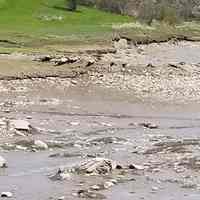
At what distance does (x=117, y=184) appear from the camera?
1491cm

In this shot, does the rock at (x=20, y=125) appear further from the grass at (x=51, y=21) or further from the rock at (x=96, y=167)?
the grass at (x=51, y=21)

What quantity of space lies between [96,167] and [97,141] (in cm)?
503

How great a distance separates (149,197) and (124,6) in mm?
114001

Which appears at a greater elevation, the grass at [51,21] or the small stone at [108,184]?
the small stone at [108,184]

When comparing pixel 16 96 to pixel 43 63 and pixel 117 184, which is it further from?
pixel 117 184

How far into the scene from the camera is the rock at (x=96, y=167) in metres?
15.6

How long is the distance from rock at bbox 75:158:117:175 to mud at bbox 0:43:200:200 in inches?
5.6

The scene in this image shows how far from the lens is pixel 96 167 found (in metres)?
15.7

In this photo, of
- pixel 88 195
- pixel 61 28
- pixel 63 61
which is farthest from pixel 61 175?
pixel 61 28

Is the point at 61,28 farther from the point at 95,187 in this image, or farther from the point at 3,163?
Answer: the point at 95,187

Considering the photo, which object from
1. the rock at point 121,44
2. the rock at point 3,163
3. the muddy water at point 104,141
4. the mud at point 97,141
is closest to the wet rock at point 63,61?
the mud at point 97,141

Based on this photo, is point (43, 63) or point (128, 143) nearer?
point (128, 143)

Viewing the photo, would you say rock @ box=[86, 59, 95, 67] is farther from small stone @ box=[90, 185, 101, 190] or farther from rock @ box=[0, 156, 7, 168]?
small stone @ box=[90, 185, 101, 190]

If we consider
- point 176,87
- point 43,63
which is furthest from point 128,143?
point 43,63
